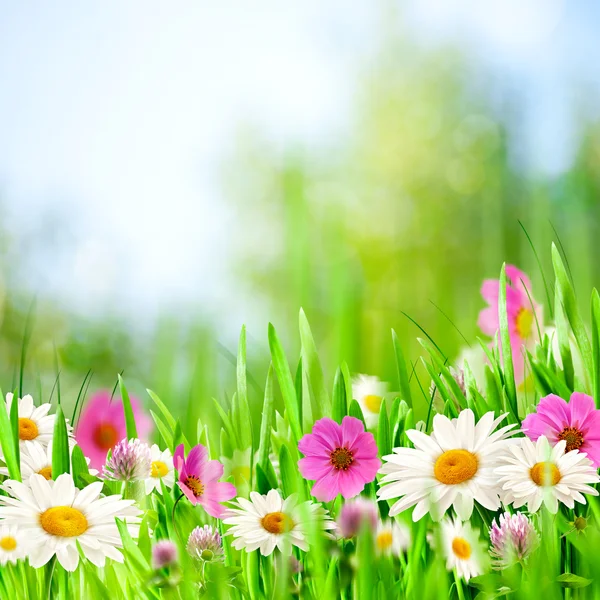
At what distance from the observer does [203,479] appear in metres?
0.69

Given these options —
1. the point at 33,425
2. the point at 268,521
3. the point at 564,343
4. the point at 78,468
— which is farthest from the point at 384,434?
the point at 33,425

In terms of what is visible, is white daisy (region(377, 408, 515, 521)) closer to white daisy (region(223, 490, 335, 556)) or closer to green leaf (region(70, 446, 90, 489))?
white daisy (region(223, 490, 335, 556))

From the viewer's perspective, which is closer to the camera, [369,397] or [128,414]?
[128,414]

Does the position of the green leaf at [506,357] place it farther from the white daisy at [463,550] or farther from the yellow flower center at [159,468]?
the yellow flower center at [159,468]

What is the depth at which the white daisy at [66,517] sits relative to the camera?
678 millimetres

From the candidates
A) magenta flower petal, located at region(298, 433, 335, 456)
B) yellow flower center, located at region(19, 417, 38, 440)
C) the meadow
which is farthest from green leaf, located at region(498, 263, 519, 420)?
yellow flower center, located at region(19, 417, 38, 440)

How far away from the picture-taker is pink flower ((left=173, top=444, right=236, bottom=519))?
0.67 metres

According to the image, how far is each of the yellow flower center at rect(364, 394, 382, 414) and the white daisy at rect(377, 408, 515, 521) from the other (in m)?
0.30

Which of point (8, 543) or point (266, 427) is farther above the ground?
point (266, 427)

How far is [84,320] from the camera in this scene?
798cm

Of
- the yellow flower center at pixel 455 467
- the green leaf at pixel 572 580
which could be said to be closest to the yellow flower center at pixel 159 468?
the yellow flower center at pixel 455 467

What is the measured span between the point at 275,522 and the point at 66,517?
0.69 feet

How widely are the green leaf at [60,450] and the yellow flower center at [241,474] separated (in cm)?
18

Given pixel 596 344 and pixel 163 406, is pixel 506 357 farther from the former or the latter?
pixel 163 406
